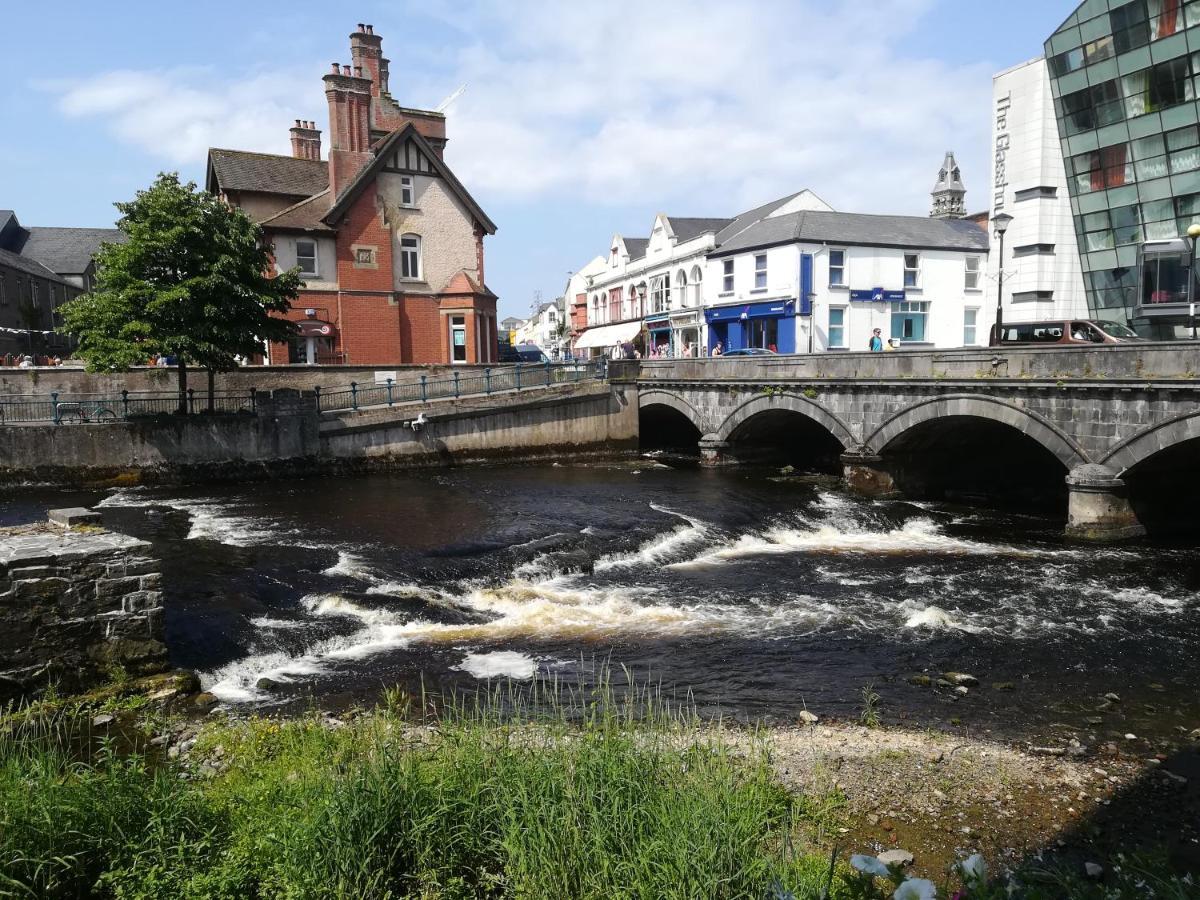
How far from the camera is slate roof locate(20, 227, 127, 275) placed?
63.4 m

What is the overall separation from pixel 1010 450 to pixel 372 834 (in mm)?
27353

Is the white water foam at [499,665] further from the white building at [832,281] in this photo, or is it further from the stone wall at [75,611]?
the white building at [832,281]

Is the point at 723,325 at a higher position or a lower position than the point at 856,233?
lower

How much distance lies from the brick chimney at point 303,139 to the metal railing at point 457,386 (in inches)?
825

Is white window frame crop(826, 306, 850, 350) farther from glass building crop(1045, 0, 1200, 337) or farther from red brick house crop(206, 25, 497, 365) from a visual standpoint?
red brick house crop(206, 25, 497, 365)

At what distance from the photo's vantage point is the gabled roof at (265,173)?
4038 centimetres

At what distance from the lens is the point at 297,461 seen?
2884 centimetres

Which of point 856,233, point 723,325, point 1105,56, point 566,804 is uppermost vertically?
point 1105,56

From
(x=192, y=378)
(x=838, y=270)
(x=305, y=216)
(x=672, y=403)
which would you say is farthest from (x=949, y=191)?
(x=192, y=378)

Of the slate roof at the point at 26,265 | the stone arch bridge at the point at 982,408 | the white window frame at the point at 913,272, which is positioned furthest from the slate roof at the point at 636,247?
the slate roof at the point at 26,265

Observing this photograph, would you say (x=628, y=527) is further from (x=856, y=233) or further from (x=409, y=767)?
(x=856, y=233)

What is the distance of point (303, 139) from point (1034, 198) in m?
40.7

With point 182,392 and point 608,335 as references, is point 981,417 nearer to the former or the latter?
point 182,392

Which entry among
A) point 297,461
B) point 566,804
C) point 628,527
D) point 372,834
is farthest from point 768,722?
point 297,461
